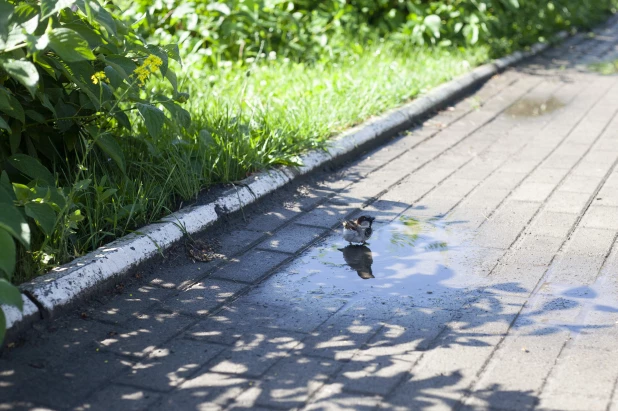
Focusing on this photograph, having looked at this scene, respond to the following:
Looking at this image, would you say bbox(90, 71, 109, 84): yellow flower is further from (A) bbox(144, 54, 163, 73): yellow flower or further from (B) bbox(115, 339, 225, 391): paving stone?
(B) bbox(115, 339, 225, 391): paving stone

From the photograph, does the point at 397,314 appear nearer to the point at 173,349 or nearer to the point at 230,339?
the point at 230,339

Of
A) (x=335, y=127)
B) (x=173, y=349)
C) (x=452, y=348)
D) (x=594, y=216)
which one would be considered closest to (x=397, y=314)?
(x=452, y=348)

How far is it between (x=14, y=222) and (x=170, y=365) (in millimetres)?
878

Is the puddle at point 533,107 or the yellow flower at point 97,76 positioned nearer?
the yellow flower at point 97,76

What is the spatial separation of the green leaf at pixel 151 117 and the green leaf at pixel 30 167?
591mm

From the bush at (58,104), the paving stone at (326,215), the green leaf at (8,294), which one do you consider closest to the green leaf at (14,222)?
the bush at (58,104)

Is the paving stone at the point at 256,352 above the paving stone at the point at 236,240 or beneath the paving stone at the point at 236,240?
beneath

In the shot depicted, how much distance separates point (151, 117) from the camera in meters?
4.53

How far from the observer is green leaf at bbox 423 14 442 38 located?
1039 centimetres

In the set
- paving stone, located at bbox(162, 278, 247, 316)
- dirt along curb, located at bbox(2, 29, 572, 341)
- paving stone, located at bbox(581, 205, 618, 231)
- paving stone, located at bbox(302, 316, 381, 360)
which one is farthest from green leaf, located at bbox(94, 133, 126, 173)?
paving stone, located at bbox(581, 205, 618, 231)

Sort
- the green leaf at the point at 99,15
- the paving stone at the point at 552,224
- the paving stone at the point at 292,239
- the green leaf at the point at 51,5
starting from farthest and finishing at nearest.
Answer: the paving stone at the point at 552,224
the paving stone at the point at 292,239
the green leaf at the point at 99,15
the green leaf at the point at 51,5

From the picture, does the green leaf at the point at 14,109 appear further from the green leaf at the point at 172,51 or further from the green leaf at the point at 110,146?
the green leaf at the point at 172,51

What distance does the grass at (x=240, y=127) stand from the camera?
4.72m

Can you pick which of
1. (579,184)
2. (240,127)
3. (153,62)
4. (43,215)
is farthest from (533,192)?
(43,215)
